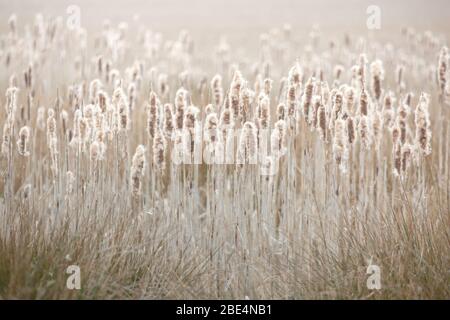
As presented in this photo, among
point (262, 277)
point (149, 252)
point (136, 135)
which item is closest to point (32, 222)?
point (149, 252)

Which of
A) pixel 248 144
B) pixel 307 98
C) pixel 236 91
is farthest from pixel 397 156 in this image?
pixel 236 91

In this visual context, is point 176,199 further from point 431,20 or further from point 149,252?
point 431,20

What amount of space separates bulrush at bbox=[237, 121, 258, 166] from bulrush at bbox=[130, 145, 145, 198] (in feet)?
1.55

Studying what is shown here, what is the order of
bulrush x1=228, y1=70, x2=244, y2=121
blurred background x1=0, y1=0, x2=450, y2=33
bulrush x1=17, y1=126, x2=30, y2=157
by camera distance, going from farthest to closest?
blurred background x1=0, y1=0, x2=450, y2=33
bulrush x1=17, y1=126, x2=30, y2=157
bulrush x1=228, y1=70, x2=244, y2=121

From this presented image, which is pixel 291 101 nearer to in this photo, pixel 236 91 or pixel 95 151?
pixel 236 91

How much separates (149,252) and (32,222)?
56 centimetres

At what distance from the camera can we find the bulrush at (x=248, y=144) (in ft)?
11.1

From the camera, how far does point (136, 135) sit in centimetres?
527

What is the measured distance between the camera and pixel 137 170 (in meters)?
3.58

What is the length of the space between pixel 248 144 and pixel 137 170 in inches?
22.3

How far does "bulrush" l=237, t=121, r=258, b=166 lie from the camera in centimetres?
340

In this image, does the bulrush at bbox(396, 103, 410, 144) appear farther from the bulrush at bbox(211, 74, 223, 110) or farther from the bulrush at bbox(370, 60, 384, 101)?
the bulrush at bbox(211, 74, 223, 110)

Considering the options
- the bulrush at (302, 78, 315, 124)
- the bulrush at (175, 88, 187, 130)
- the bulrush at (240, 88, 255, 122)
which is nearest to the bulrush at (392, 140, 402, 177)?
the bulrush at (302, 78, 315, 124)

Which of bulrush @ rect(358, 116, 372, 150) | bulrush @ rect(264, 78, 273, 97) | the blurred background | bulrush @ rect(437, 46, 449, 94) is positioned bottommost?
bulrush @ rect(358, 116, 372, 150)
